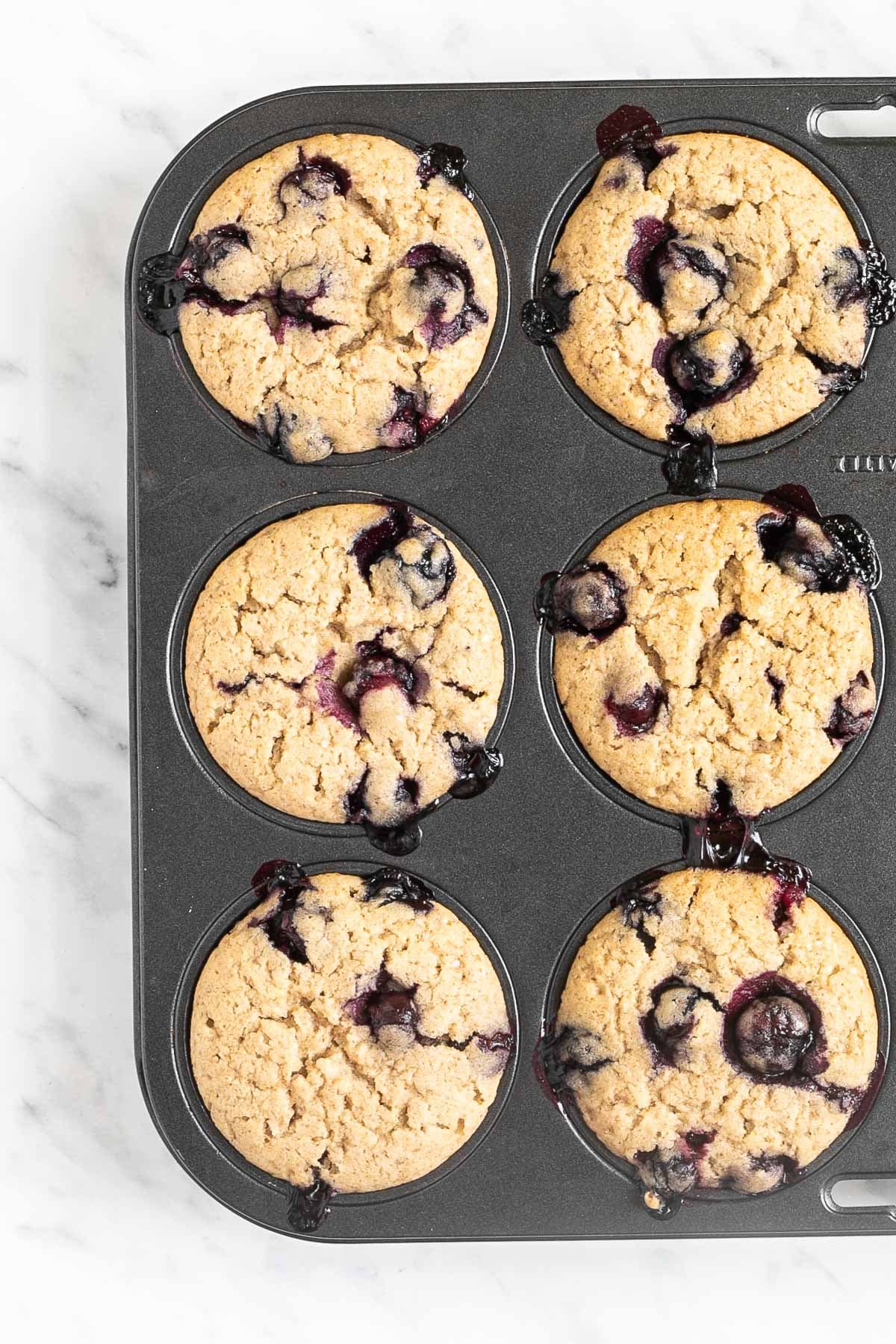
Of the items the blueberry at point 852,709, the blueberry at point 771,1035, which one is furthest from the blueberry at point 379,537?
the blueberry at point 771,1035

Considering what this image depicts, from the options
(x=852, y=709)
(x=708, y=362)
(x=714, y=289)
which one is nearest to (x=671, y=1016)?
(x=852, y=709)

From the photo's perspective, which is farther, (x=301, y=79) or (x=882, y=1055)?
(x=301, y=79)

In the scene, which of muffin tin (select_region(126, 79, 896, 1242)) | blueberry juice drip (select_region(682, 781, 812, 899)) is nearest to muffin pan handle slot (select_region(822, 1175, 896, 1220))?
muffin tin (select_region(126, 79, 896, 1242))

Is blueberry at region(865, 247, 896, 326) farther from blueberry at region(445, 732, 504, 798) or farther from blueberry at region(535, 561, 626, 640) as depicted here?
blueberry at region(445, 732, 504, 798)

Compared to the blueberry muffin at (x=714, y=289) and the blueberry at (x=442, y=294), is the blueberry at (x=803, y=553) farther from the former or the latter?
the blueberry at (x=442, y=294)

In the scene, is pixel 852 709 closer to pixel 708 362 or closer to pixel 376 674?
pixel 708 362

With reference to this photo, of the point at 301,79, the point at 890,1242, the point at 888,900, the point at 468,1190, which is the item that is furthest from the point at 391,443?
the point at 890,1242

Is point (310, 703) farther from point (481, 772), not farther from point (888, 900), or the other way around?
point (888, 900)
